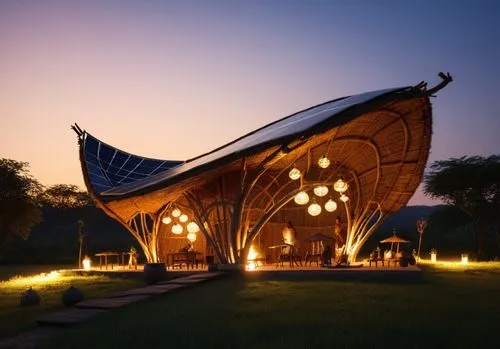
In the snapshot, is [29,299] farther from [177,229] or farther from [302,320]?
[177,229]

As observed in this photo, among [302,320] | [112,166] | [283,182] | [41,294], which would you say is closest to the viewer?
[302,320]

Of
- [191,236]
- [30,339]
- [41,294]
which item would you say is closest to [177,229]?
[191,236]

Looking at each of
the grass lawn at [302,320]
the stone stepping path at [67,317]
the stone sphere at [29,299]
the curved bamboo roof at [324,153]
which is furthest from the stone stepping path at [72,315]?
the curved bamboo roof at [324,153]

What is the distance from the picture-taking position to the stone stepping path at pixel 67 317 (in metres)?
10.1

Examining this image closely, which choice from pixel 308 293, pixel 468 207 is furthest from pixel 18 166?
pixel 468 207

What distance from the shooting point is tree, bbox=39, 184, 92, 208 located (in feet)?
229

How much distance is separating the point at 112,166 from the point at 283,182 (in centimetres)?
1032

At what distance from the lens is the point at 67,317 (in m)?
10.5

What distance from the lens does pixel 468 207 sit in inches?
1487

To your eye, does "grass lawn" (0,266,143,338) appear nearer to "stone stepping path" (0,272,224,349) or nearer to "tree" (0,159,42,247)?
"stone stepping path" (0,272,224,349)

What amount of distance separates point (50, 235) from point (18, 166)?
1677 inches

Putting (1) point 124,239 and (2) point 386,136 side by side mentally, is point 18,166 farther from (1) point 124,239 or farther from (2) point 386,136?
(1) point 124,239

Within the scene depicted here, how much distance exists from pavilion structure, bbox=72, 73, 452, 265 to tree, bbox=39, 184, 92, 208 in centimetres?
4446

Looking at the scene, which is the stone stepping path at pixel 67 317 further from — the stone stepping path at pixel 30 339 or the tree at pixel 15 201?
the tree at pixel 15 201
